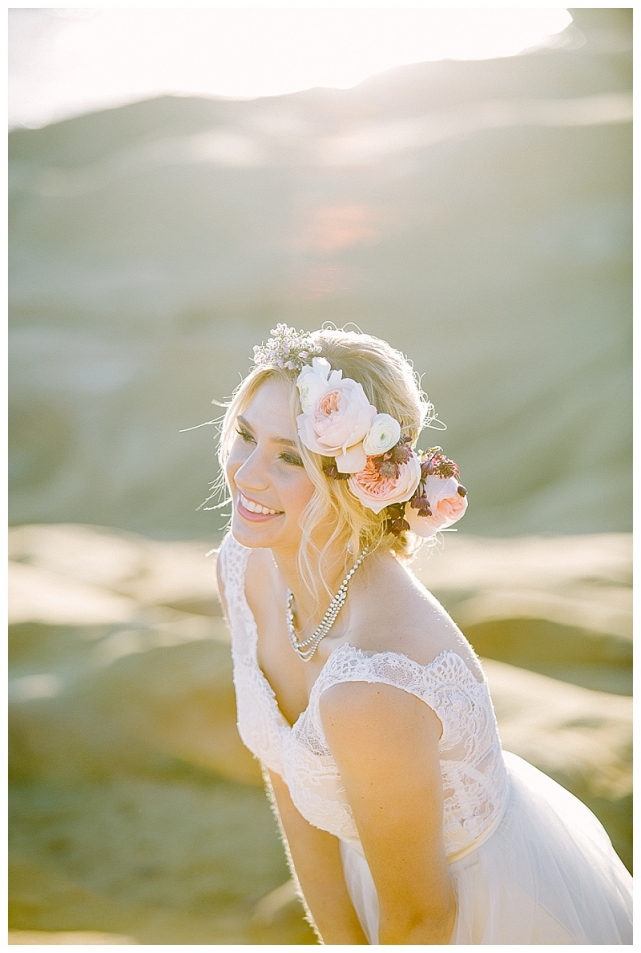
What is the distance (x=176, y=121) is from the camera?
10938mm

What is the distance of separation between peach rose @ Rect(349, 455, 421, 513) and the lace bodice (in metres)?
0.28

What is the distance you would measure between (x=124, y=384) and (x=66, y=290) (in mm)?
1949

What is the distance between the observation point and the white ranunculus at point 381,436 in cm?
165

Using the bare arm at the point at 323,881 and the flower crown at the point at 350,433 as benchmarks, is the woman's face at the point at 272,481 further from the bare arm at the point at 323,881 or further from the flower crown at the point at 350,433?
the bare arm at the point at 323,881

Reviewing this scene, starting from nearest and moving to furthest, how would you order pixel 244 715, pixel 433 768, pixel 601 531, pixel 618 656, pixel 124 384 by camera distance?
pixel 433 768
pixel 244 715
pixel 618 656
pixel 601 531
pixel 124 384

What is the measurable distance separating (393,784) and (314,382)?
29.6 inches

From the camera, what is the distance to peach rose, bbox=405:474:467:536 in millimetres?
1788

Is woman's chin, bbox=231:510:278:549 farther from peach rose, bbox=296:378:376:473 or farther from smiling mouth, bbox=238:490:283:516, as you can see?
peach rose, bbox=296:378:376:473

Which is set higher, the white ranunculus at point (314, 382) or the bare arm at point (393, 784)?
the white ranunculus at point (314, 382)

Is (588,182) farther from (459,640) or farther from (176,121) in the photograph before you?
(459,640)

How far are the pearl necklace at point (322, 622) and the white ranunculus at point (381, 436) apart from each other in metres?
0.27

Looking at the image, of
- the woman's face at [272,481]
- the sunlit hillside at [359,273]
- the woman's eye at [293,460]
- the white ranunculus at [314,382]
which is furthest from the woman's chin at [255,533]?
the sunlit hillside at [359,273]

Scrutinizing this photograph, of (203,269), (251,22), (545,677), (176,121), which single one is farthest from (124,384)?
(545,677)

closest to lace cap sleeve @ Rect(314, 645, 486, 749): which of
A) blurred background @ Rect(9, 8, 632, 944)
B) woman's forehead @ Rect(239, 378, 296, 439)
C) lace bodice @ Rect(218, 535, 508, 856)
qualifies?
lace bodice @ Rect(218, 535, 508, 856)
